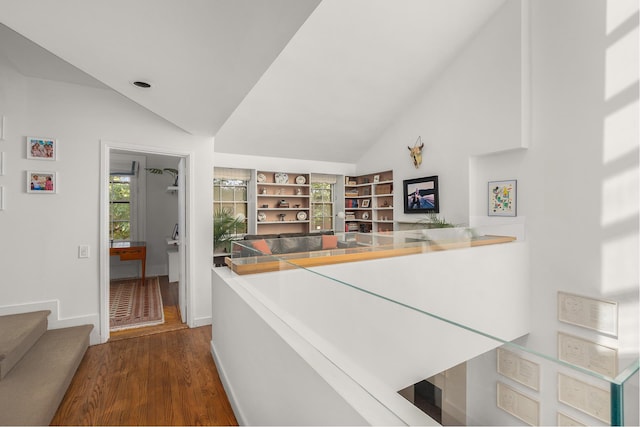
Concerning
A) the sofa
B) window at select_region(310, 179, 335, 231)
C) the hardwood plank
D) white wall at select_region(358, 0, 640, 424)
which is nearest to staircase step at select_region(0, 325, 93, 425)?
the hardwood plank

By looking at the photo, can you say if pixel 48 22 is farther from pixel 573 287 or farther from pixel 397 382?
pixel 573 287

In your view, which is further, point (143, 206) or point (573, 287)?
point (143, 206)

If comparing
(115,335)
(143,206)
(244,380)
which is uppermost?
(143,206)

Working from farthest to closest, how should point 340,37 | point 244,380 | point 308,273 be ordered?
point 340,37 < point 244,380 < point 308,273

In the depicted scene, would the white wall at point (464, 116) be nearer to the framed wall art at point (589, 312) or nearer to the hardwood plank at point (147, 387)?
the framed wall art at point (589, 312)

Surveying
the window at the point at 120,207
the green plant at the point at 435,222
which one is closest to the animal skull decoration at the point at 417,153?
the green plant at the point at 435,222

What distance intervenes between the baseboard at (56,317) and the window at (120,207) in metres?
3.27

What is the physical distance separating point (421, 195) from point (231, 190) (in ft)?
11.4

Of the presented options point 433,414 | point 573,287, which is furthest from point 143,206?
point 573,287

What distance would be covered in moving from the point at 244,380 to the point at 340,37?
3.94 metres

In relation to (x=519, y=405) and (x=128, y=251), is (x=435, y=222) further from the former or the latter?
(x=128, y=251)

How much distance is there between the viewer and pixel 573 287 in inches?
135

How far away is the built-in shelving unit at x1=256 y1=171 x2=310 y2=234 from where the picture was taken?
595 cm

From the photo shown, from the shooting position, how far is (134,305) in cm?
411
